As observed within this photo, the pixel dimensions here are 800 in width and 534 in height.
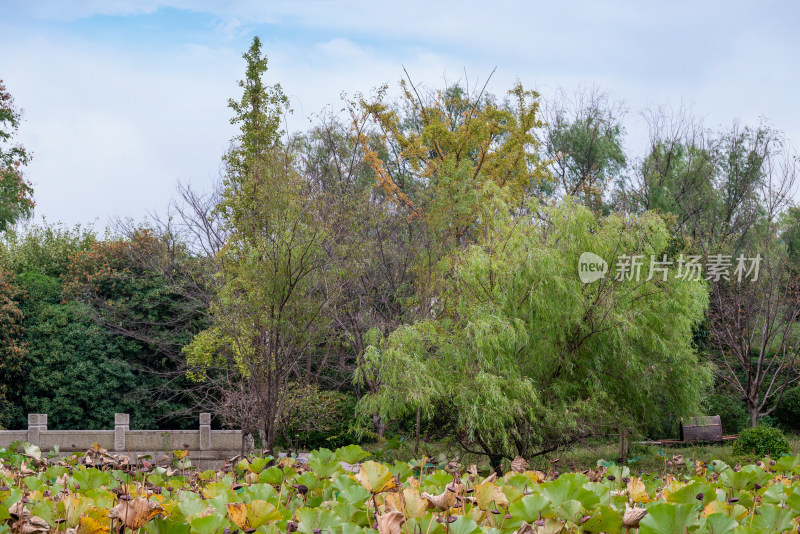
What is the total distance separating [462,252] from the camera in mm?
10672

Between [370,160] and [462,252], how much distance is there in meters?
5.96

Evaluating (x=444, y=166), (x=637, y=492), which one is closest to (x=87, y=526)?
(x=637, y=492)

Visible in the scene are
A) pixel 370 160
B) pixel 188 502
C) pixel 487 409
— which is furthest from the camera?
pixel 370 160

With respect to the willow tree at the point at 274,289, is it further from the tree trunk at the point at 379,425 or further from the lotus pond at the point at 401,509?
the lotus pond at the point at 401,509

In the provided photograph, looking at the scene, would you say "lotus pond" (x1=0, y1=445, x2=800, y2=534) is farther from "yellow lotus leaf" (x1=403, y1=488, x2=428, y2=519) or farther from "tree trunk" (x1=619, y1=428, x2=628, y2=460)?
"tree trunk" (x1=619, y1=428, x2=628, y2=460)

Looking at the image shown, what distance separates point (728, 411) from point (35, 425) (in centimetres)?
1381

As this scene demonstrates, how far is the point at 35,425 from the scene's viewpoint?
11.9 meters

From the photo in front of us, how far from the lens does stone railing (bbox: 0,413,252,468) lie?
11.7m

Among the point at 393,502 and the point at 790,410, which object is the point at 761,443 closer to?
the point at 790,410

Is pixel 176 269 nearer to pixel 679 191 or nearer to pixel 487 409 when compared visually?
pixel 487 409

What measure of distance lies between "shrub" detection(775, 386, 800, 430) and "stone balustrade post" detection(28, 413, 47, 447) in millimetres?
14812

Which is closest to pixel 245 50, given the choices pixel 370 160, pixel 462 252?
pixel 370 160

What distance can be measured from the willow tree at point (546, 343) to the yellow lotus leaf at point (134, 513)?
6.70 metres

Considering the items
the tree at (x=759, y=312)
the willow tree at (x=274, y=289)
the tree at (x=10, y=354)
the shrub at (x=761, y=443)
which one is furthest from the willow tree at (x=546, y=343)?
the tree at (x=10, y=354)
